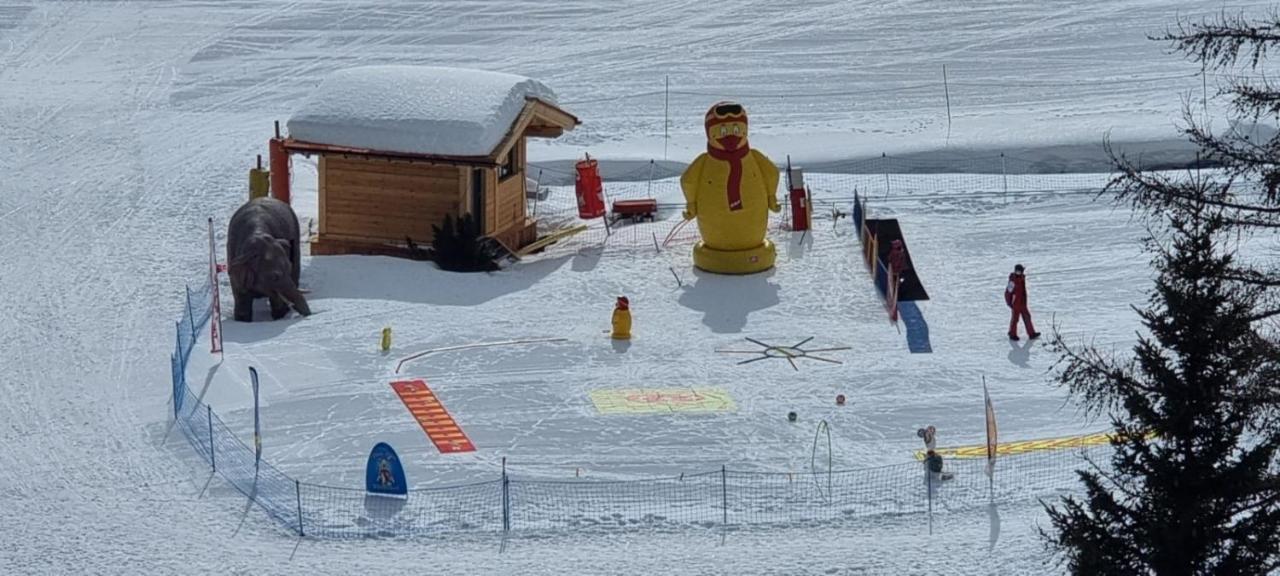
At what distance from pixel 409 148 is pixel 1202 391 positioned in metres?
17.2

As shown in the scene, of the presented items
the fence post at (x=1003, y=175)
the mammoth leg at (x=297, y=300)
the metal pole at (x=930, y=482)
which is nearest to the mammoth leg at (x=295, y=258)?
the mammoth leg at (x=297, y=300)

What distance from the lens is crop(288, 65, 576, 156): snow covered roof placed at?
3023 cm

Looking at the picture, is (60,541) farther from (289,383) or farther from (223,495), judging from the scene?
(289,383)

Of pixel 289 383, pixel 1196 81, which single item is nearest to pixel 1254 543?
pixel 289 383

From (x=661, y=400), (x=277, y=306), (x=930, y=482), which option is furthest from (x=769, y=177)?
(x=930, y=482)

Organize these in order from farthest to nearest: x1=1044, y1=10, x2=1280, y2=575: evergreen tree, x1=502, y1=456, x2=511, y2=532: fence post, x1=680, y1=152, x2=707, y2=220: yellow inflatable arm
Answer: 1. x1=680, y1=152, x2=707, y2=220: yellow inflatable arm
2. x1=502, y1=456, x2=511, y2=532: fence post
3. x1=1044, y1=10, x2=1280, y2=575: evergreen tree

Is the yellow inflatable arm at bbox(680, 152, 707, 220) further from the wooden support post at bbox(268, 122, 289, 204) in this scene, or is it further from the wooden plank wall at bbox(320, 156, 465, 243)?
the wooden support post at bbox(268, 122, 289, 204)

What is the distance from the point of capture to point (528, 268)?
99.8ft

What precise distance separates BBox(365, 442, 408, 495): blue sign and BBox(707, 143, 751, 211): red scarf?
9.07 m

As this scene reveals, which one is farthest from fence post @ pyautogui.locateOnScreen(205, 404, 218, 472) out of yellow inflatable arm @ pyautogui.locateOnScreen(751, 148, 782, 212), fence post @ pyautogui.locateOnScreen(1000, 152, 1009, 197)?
fence post @ pyautogui.locateOnScreen(1000, 152, 1009, 197)

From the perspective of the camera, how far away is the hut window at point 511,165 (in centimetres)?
3184

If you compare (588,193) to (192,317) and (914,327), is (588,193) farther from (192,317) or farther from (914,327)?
(192,317)

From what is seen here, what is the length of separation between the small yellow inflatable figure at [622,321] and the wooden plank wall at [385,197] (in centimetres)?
478

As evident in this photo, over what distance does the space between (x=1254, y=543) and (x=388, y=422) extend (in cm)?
1124
